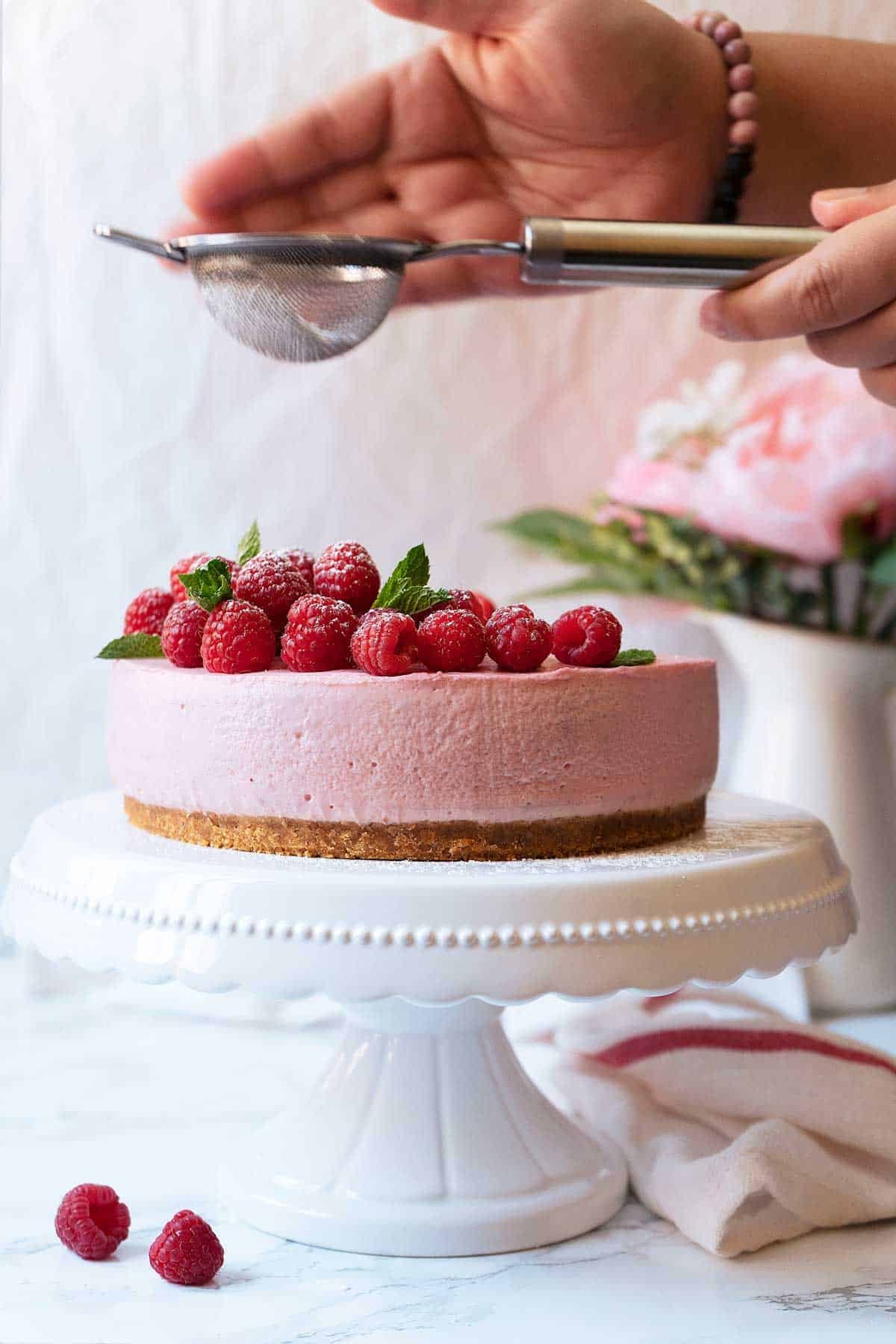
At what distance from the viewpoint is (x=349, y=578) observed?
3.67 ft

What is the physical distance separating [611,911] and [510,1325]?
30 centimetres

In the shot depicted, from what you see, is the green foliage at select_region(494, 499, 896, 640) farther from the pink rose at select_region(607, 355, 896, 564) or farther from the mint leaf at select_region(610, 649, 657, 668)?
the mint leaf at select_region(610, 649, 657, 668)

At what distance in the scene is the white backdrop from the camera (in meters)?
1.77

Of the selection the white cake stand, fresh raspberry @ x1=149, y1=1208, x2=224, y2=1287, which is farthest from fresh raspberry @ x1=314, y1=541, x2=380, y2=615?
fresh raspberry @ x1=149, y1=1208, x2=224, y2=1287

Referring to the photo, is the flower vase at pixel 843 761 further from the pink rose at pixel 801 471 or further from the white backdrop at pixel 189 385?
the white backdrop at pixel 189 385

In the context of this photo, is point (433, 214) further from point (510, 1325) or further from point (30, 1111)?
point (510, 1325)

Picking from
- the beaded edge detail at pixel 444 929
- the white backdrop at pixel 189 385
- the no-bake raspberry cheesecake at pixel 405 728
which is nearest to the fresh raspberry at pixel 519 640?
the no-bake raspberry cheesecake at pixel 405 728

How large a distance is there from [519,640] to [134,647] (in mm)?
352

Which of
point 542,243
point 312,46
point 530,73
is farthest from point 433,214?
point 542,243

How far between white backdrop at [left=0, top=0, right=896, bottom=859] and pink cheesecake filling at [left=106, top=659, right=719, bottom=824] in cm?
85

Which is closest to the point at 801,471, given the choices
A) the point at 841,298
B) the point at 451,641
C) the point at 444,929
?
the point at 841,298

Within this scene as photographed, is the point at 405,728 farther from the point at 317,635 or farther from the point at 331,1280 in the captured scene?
the point at 331,1280

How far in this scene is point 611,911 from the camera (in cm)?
92

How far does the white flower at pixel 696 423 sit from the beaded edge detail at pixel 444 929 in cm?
86
